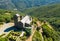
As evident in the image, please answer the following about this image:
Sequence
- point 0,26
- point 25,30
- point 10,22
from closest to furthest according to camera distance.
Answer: point 25,30 → point 0,26 → point 10,22

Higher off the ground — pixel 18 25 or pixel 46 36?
pixel 18 25

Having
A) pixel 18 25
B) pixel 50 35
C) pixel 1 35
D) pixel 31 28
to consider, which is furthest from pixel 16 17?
pixel 50 35

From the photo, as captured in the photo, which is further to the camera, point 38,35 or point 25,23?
point 38,35

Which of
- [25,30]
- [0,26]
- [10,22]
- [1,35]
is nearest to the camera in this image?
[1,35]

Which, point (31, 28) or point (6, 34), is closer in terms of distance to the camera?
point (6, 34)

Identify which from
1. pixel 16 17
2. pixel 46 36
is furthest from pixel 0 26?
pixel 46 36

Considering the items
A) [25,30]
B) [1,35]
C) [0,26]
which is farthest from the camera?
[0,26]

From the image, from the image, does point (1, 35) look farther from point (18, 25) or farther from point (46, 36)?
point (46, 36)

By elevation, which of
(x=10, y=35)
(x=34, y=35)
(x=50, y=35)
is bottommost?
(x=50, y=35)

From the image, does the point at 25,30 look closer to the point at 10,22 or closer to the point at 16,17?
the point at 16,17
